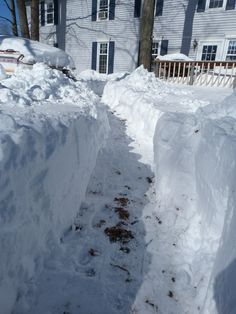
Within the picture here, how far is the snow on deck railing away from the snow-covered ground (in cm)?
715

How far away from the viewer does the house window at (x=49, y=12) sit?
1966 centimetres

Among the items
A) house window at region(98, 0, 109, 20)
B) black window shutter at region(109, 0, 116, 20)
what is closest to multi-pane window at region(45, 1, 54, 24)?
house window at region(98, 0, 109, 20)

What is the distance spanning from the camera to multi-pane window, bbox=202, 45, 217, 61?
47.4 feet

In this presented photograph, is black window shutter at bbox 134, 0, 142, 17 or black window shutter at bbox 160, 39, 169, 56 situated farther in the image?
black window shutter at bbox 134, 0, 142, 17


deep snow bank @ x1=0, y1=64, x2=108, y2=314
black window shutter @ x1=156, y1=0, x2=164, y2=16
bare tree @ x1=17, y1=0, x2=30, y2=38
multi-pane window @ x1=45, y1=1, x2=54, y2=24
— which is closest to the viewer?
deep snow bank @ x1=0, y1=64, x2=108, y2=314

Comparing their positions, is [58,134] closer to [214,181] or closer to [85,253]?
[85,253]

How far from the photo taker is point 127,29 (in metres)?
16.8

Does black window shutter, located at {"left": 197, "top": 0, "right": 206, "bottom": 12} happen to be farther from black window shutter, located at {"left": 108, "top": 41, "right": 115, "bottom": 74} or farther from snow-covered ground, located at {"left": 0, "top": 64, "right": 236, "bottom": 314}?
snow-covered ground, located at {"left": 0, "top": 64, "right": 236, "bottom": 314}

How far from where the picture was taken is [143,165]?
190 inches


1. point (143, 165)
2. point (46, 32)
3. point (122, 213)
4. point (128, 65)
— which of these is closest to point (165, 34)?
point (128, 65)

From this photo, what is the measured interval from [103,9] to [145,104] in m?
13.8

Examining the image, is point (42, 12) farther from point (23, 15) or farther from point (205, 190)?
point (205, 190)

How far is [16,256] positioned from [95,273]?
0.82m

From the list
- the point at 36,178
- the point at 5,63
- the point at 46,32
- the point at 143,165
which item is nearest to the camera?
the point at 36,178
